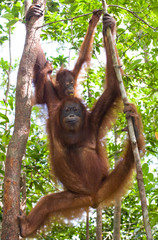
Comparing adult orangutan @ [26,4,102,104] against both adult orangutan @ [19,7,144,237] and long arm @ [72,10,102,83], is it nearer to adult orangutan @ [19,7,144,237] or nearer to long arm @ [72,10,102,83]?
long arm @ [72,10,102,83]

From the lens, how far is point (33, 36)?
3350mm

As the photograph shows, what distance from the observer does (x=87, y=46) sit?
14.4 ft

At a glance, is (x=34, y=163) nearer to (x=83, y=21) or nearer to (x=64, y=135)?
(x=64, y=135)

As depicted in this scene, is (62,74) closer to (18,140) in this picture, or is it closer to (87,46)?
(87,46)

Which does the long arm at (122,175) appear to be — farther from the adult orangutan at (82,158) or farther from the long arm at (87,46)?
the long arm at (87,46)

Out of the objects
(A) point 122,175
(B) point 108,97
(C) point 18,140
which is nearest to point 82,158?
(A) point 122,175

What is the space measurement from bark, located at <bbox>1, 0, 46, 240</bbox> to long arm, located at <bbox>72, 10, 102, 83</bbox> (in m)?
0.90

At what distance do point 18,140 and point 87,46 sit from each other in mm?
2159

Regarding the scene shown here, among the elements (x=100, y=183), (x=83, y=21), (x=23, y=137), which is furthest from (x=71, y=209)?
(x=83, y=21)

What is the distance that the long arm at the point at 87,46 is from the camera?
4047 millimetres

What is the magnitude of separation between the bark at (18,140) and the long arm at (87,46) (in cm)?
90

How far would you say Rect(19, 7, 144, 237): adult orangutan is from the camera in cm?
338

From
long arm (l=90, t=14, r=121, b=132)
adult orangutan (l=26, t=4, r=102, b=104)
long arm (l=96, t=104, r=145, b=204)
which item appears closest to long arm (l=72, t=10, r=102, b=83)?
adult orangutan (l=26, t=4, r=102, b=104)

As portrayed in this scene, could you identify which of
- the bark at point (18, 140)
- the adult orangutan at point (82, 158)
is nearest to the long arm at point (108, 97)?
the adult orangutan at point (82, 158)
